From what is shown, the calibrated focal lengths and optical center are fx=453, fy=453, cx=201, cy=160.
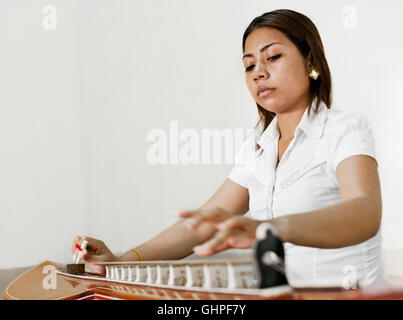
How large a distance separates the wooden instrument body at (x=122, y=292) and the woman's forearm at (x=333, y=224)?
0.09 m

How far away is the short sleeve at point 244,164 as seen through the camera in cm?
132

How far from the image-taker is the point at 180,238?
1335 millimetres

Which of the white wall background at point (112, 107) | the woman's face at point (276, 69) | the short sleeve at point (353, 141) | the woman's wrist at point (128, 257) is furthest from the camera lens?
the white wall background at point (112, 107)

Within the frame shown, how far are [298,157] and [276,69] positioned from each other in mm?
233

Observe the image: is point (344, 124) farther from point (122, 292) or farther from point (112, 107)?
point (112, 107)

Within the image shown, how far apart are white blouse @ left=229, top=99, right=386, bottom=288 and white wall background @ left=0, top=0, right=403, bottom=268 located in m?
0.83

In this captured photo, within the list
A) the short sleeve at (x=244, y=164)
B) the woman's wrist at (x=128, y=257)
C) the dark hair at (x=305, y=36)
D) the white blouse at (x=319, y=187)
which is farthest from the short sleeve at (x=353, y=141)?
the woman's wrist at (x=128, y=257)

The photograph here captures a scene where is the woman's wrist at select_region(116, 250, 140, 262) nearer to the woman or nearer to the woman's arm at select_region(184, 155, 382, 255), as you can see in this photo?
the woman

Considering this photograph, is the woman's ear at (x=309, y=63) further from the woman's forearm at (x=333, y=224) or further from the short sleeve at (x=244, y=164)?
the woman's forearm at (x=333, y=224)

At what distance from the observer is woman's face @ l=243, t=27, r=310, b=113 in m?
1.16
